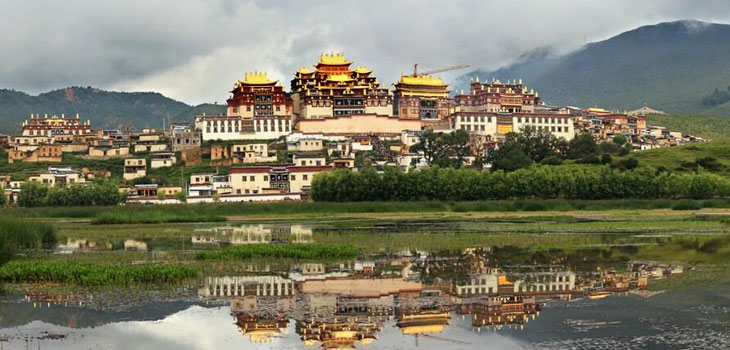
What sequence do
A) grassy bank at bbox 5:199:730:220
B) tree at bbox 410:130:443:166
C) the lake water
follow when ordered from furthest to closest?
tree at bbox 410:130:443:166, grassy bank at bbox 5:199:730:220, the lake water

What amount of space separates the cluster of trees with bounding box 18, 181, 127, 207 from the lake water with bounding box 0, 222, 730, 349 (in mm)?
50234

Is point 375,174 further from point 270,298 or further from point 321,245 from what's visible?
point 270,298

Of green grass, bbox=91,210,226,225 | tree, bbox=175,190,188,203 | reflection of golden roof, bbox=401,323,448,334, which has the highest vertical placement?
tree, bbox=175,190,188,203

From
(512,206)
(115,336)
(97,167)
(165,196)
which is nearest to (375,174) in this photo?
(512,206)

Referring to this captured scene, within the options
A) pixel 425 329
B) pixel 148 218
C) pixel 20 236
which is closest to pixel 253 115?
pixel 148 218

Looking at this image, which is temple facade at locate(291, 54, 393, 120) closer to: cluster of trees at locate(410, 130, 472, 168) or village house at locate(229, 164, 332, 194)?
cluster of trees at locate(410, 130, 472, 168)

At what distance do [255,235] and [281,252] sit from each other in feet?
41.2

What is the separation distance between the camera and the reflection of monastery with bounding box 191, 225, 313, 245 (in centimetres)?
4706

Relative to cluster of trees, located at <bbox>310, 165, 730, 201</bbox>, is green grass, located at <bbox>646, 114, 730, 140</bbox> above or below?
above

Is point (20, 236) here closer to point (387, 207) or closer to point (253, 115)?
point (387, 207)

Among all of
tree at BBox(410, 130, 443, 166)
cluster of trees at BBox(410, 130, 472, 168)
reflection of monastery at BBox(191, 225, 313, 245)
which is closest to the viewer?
reflection of monastery at BBox(191, 225, 313, 245)

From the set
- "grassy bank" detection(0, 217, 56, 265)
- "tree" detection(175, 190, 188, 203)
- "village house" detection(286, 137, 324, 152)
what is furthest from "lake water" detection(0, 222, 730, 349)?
"village house" detection(286, 137, 324, 152)

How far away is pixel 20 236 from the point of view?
1610 inches

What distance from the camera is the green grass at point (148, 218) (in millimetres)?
64562
